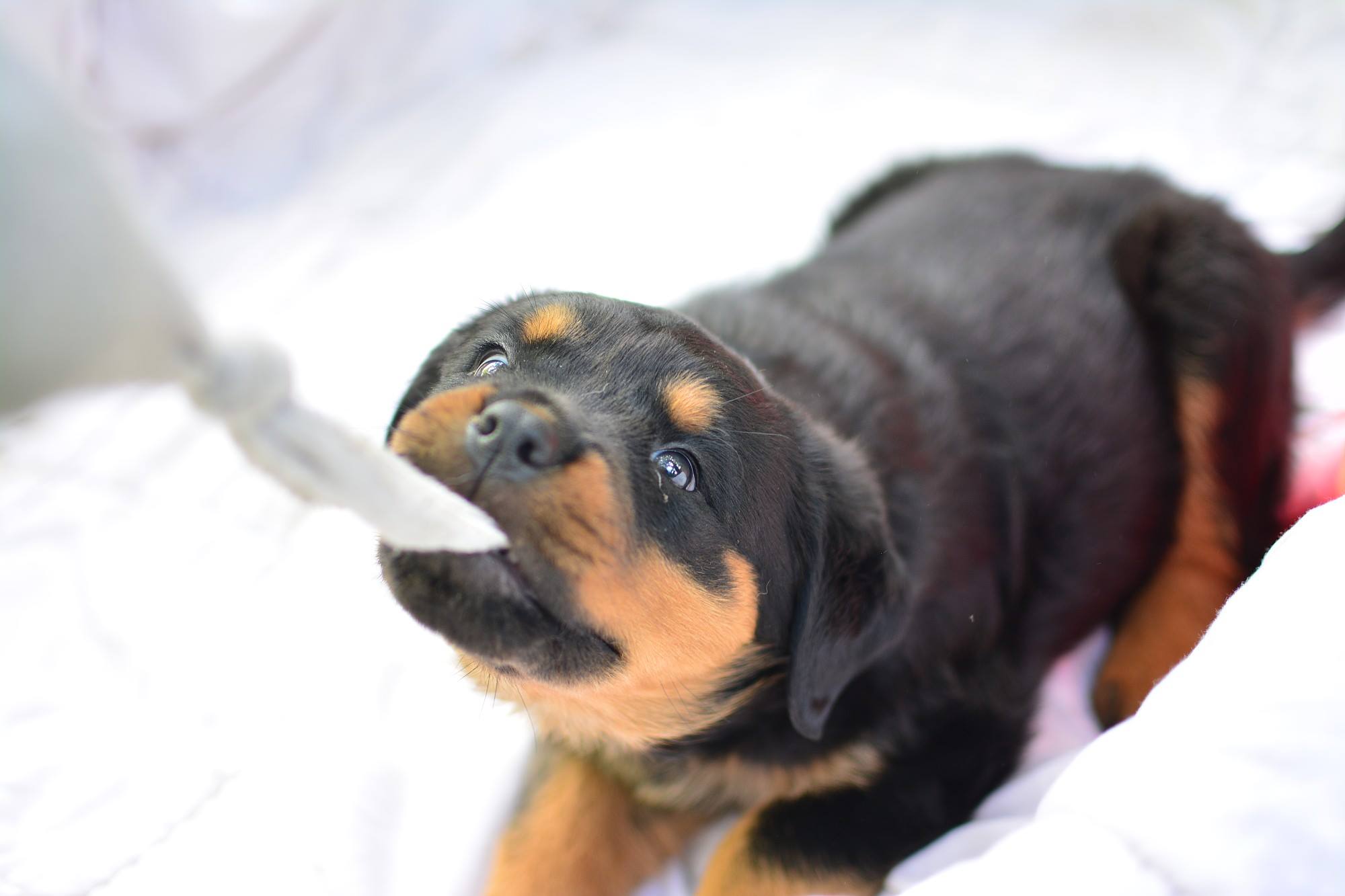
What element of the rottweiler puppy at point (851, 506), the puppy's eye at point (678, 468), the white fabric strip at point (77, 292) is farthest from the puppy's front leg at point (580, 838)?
the white fabric strip at point (77, 292)

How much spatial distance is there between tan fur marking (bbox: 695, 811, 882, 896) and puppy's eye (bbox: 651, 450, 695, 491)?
2.63ft

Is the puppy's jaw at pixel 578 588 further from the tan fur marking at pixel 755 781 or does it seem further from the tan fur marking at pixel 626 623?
the tan fur marking at pixel 755 781

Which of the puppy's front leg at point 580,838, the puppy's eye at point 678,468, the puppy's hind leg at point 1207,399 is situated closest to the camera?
the puppy's eye at point 678,468

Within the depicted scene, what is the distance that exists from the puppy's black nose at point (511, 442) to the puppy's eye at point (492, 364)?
0.39 m

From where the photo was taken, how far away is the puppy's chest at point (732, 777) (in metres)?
2.07

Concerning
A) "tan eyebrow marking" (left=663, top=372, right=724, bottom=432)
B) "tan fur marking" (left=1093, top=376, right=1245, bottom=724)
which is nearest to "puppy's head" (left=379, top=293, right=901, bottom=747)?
"tan eyebrow marking" (left=663, top=372, right=724, bottom=432)

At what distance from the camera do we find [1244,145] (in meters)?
3.81

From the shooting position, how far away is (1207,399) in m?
2.56

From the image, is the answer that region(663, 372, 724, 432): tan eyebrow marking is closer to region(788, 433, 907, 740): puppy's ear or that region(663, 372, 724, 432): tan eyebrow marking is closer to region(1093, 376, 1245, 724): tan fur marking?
region(788, 433, 907, 740): puppy's ear

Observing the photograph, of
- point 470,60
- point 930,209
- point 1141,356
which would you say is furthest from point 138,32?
point 1141,356

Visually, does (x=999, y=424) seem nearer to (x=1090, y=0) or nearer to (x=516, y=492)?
(x=516, y=492)

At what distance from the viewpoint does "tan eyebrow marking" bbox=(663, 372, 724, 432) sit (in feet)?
5.53

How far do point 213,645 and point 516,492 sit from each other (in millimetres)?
1531

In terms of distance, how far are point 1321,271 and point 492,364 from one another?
2645 millimetres
